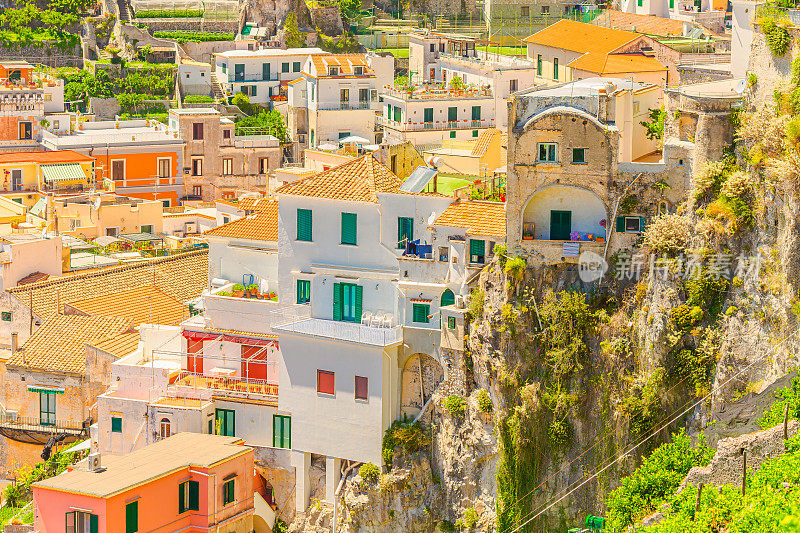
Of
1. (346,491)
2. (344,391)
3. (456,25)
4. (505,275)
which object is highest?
(456,25)

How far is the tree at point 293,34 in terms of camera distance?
108m

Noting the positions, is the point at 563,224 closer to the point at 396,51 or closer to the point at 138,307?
the point at 138,307

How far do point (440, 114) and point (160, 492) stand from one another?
30966mm

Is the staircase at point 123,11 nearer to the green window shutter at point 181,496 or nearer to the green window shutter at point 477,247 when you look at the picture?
the green window shutter at point 181,496

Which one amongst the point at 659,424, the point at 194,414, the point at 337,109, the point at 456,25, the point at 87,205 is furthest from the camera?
the point at 456,25

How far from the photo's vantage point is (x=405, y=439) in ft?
161

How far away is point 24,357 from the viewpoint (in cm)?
5797

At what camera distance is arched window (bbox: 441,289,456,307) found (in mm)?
49062

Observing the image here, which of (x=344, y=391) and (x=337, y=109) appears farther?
(x=337, y=109)

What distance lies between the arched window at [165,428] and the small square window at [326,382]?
545 centimetres

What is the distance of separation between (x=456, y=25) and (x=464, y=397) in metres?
65.6

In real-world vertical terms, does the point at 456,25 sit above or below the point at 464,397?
above

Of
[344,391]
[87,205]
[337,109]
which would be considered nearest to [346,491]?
[344,391]

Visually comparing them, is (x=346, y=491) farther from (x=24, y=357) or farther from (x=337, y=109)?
(x=337, y=109)
